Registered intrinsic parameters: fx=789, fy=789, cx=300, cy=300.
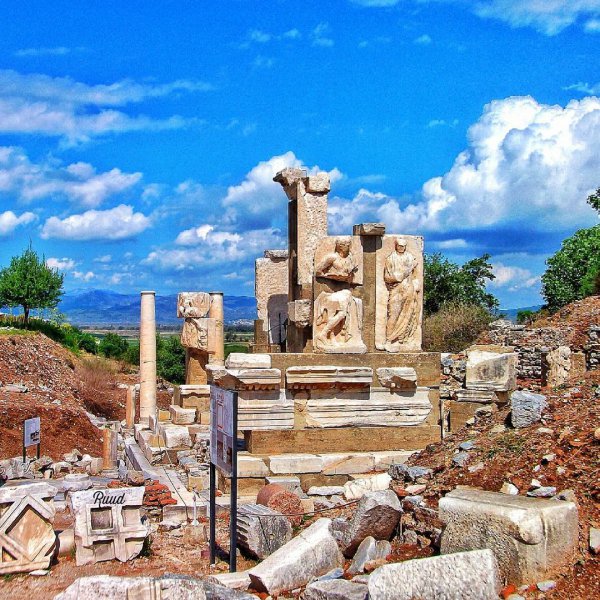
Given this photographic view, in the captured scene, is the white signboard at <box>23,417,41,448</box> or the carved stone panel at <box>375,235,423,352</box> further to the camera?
the white signboard at <box>23,417,41,448</box>

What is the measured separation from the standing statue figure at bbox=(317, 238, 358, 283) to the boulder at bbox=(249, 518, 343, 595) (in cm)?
474

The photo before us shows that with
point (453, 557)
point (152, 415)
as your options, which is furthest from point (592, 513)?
point (152, 415)

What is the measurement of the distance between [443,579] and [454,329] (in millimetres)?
28157

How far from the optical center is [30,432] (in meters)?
16.2

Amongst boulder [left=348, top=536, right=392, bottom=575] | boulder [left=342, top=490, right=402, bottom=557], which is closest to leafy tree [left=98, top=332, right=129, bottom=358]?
boulder [left=342, top=490, right=402, bottom=557]

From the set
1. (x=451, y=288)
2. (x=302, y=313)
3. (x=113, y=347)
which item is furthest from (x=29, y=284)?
(x=302, y=313)

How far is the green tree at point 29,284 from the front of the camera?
4384 cm

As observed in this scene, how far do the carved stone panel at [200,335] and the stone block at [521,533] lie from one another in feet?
47.1

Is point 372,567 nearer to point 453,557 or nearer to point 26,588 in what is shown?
point 453,557

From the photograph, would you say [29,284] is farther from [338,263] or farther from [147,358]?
[338,263]

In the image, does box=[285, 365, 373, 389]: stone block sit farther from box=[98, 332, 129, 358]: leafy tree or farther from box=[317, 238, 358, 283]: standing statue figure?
box=[98, 332, 129, 358]: leafy tree

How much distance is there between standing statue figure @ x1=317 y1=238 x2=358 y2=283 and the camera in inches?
441

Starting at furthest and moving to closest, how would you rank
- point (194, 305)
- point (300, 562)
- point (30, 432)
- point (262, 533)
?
point (194, 305), point (30, 432), point (262, 533), point (300, 562)

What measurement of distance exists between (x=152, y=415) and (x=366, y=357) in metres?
9.92
